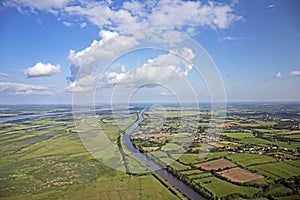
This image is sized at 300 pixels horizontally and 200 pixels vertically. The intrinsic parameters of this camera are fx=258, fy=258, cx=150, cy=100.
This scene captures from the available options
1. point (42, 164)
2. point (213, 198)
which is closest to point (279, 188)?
Result: point (213, 198)

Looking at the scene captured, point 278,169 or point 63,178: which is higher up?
point 278,169

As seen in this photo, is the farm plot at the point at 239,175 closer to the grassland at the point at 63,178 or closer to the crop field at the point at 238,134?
the grassland at the point at 63,178

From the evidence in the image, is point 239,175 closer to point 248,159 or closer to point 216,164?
point 216,164

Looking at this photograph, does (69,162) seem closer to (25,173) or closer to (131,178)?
(25,173)

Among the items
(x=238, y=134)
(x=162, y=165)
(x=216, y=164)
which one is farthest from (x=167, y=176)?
(x=238, y=134)

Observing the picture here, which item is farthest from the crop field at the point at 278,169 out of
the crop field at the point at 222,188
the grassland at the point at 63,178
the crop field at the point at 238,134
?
the crop field at the point at 238,134

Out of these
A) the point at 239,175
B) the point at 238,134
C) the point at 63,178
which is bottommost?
the point at 63,178

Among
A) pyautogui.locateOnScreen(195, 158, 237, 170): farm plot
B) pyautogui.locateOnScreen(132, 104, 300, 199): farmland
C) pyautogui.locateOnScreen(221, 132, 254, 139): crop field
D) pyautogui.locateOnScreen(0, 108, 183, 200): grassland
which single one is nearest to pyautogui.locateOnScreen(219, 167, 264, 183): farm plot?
pyautogui.locateOnScreen(132, 104, 300, 199): farmland
